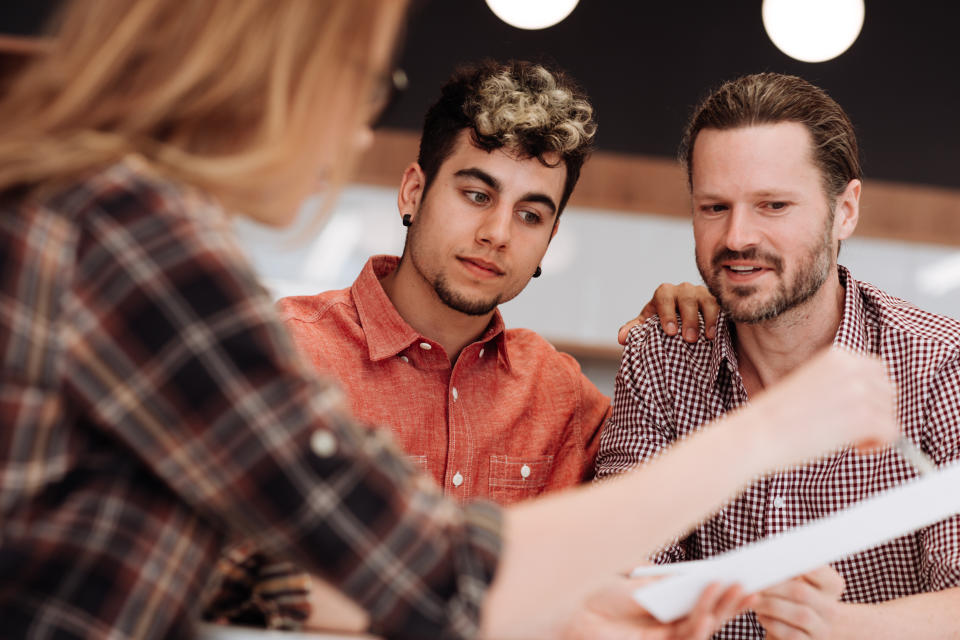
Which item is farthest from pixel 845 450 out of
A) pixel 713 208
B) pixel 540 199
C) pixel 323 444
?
pixel 323 444

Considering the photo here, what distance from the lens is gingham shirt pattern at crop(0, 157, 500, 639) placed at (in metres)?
0.63

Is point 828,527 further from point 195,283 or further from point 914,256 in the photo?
point 914,256

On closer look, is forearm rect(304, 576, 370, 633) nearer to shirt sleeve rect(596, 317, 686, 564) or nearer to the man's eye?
shirt sleeve rect(596, 317, 686, 564)

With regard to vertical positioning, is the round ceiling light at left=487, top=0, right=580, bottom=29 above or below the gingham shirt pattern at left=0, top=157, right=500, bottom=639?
above

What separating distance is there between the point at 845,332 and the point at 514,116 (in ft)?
2.43

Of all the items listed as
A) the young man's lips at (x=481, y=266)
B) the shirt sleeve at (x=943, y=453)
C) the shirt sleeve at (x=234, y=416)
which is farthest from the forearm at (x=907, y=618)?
the young man's lips at (x=481, y=266)

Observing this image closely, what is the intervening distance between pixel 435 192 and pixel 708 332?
62 centimetres

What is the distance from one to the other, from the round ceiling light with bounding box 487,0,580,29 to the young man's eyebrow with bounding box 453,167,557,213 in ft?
3.90

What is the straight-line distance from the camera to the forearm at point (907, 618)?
1240 millimetres

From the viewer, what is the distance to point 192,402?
635 millimetres

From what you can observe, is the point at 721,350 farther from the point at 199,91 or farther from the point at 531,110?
the point at 199,91

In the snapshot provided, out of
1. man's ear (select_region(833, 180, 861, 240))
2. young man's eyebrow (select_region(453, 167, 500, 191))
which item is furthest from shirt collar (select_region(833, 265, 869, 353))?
young man's eyebrow (select_region(453, 167, 500, 191))

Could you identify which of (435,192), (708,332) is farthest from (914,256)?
(435,192)

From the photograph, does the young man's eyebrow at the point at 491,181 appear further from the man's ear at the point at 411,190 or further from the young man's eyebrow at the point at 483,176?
the man's ear at the point at 411,190
